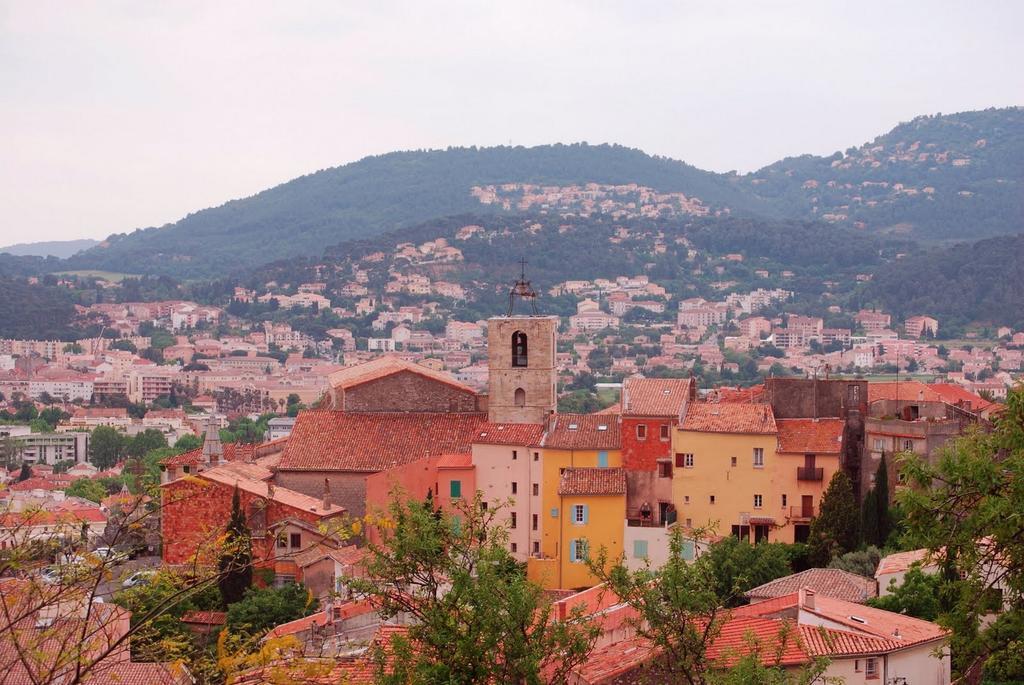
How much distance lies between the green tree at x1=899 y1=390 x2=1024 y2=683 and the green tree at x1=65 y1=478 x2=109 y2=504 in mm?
53863

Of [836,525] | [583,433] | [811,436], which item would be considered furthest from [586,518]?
[836,525]

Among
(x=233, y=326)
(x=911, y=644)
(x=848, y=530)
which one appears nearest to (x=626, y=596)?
(x=911, y=644)

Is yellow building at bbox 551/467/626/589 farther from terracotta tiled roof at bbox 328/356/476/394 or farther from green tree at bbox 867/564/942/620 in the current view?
green tree at bbox 867/564/942/620

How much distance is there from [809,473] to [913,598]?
879 cm

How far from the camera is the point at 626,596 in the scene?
48.2 ft

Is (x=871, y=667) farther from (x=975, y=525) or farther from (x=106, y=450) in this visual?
(x=106, y=450)

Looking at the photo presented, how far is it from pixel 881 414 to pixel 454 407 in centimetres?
1040

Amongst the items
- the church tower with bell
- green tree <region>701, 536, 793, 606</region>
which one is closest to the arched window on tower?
the church tower with bell

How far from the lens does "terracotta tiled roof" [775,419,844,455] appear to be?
3203 cm

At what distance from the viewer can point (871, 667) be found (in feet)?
62.1

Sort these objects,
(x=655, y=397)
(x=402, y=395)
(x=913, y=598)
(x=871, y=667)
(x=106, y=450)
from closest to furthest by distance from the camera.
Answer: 1. (x=871, y=667)
2. (x=913, y=598)
3. (x=655, y=397)
4. (x=402, y=395)
5. (x=106, y=450)

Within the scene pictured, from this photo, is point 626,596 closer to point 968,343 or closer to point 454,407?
point 454,407

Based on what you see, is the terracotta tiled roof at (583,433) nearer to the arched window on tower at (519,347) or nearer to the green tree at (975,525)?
the arched window on tower at (519,347)

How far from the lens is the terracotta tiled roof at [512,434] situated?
33.5m
